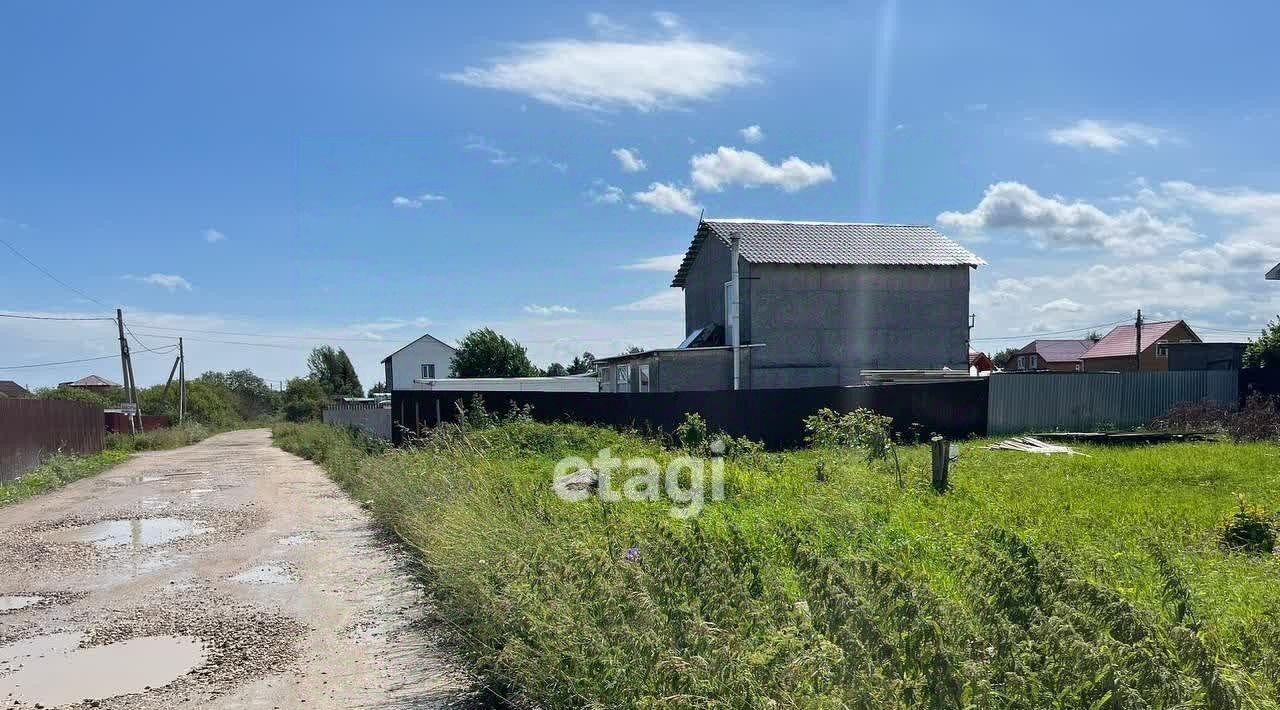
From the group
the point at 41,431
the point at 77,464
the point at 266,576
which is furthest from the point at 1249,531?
the point at 41,431

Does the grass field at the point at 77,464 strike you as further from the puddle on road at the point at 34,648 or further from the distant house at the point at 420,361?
the distant house at the point at 420,361

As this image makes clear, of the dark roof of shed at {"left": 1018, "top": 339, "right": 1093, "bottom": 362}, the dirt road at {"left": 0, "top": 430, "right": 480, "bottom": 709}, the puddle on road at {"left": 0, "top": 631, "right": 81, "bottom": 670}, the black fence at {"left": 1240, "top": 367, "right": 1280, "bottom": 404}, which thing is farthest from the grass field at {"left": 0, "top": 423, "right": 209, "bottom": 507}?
the dark roof of shed at {"left": 1018, "top": 339, "right": 1093, "bottom": 362}

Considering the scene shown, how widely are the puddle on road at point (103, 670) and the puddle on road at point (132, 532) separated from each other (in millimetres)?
5037

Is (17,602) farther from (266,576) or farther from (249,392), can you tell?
(249,392)

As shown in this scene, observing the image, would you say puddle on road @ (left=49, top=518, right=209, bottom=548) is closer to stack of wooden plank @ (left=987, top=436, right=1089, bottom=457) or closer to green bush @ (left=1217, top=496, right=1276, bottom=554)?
green bush @ (left=1217, top=496, right=1276, bottom=554)

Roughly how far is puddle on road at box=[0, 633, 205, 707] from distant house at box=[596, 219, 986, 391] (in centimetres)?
1856

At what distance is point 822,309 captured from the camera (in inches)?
1046

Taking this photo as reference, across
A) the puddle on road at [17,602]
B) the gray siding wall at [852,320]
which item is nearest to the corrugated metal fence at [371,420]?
the gray siding wall at [852,320]

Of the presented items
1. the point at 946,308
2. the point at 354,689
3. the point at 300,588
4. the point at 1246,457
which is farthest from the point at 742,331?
the point at 354,689

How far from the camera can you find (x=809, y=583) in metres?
4.03

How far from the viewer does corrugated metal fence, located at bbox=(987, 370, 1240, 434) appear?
20422 mm

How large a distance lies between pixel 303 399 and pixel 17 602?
71.7 m

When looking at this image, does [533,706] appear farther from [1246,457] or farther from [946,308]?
[946,308]

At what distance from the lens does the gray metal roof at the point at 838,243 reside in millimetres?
26625
